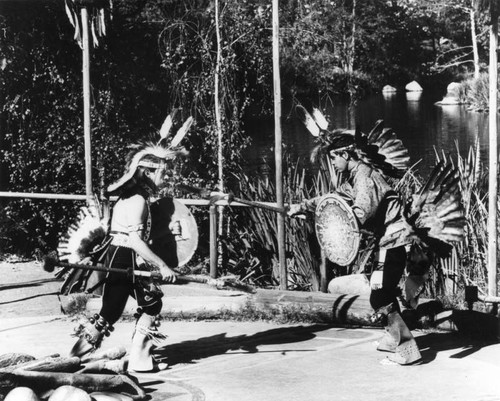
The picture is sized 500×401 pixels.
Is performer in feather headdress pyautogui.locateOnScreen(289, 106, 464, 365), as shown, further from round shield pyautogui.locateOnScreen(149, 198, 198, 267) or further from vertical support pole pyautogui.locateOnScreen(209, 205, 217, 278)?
vertical support pole pyautogui.locateOnScreen(209, 205, 217, 278)

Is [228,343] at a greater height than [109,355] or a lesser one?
lesser

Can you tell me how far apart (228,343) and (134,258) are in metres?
1.27

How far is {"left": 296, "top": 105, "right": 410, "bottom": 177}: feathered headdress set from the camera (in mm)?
7230

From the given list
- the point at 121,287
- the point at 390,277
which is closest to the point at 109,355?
the point at 121,287

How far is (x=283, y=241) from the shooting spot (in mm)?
9164

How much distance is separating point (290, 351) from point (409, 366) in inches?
38.7

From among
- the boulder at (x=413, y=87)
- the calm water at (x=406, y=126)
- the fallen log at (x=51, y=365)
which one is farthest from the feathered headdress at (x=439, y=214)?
the boulder at (x=413, y=87)

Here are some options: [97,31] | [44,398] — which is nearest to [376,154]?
[44,398]

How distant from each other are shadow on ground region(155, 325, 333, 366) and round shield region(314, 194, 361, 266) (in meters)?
0.84

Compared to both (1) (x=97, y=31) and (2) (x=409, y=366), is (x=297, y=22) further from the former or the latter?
(2) (x=409, y=366)

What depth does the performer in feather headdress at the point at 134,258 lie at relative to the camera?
6797 millimetres

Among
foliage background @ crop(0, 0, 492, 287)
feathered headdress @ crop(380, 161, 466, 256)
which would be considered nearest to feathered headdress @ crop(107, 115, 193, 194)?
feathered headdress @ crop(380, 161, 466, 256)

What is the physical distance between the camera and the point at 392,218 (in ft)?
23.1

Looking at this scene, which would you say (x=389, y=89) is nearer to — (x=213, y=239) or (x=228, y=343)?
(x=213, y=239)
